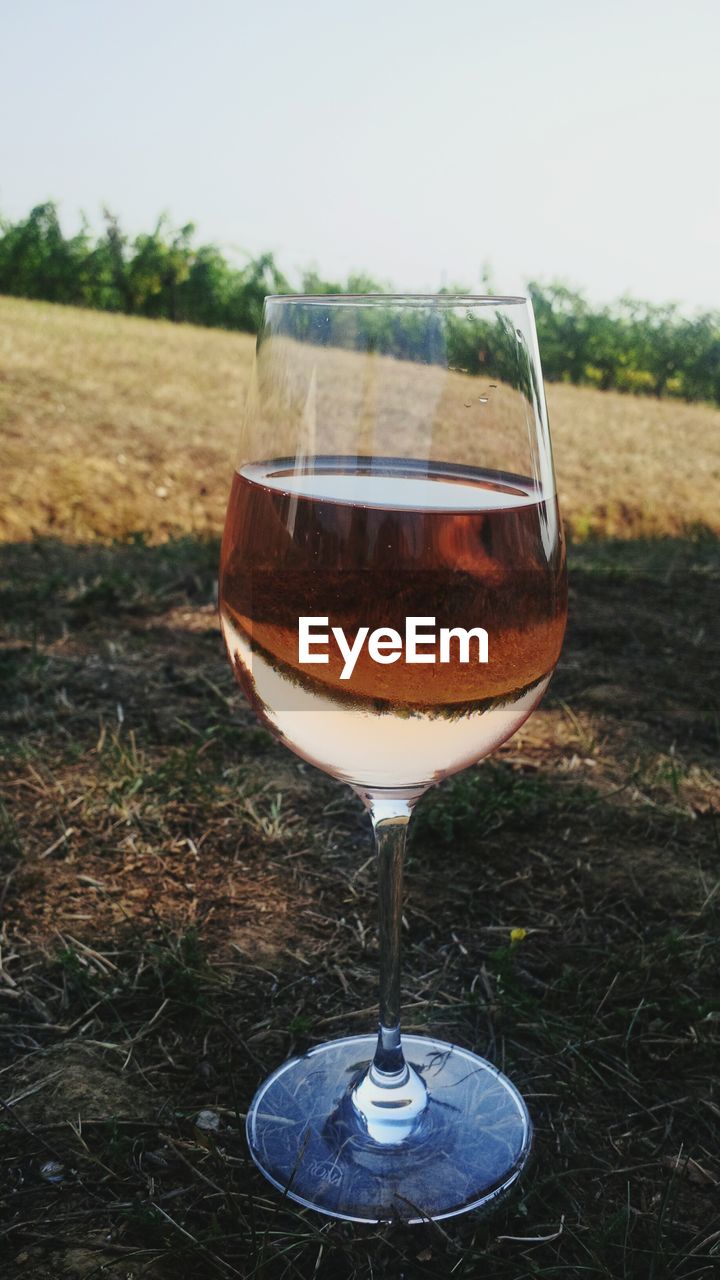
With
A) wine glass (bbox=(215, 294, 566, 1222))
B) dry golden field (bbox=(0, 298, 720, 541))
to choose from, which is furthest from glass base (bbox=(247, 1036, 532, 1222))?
dry golden field (bbox=(0, 298, 720, 541))

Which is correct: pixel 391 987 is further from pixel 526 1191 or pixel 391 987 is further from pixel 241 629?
pixel 241 629

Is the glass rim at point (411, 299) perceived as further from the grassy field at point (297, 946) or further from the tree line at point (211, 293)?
the tree line at point (211, 293)

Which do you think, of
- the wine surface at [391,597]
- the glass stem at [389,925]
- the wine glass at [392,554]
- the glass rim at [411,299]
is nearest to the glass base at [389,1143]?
the wine glass at [392,554]

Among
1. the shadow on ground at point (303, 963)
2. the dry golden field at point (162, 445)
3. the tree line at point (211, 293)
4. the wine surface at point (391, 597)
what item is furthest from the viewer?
the tree line at point (211, 293)

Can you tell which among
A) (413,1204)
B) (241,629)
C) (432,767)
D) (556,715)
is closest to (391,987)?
(413,1204)

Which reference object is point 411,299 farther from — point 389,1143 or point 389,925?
point 389,1143

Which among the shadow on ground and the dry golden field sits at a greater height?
the dry golden field

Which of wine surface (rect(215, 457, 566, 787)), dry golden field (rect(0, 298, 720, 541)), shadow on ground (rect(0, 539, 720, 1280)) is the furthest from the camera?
dry golden field (rect(0, 298, 720, 541))

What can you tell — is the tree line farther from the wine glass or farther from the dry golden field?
the wine glass
